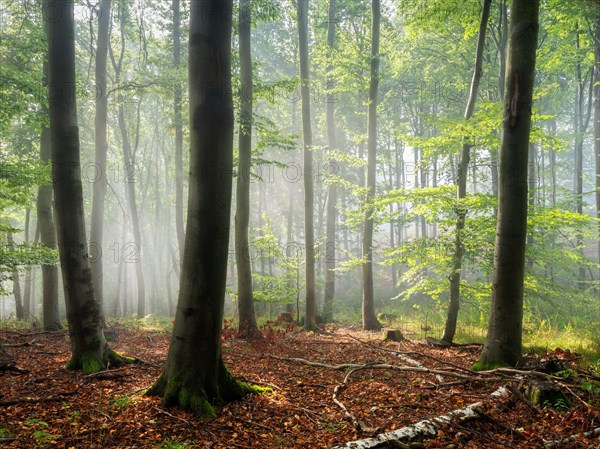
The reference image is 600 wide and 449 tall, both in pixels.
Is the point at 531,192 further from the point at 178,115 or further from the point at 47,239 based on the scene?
the point at 47,239

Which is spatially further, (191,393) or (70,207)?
(70,207)

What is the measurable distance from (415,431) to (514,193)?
405 cm

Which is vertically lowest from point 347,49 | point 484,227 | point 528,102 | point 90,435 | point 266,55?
point 90,435

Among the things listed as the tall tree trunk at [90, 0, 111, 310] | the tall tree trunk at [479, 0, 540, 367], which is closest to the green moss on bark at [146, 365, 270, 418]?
the tall tree trunk at [479, 0, 540, 367]

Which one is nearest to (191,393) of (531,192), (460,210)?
(460,210)

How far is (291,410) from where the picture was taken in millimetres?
4406

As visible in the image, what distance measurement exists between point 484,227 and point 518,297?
89.0 inches

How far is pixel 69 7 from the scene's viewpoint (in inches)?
246

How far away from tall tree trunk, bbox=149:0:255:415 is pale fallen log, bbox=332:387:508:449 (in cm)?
182

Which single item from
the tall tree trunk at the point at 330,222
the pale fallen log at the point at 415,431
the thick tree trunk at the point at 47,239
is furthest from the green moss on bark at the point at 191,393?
the tall tree trunk at the point at 330,222

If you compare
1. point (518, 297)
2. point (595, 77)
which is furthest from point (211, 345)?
point (595, 77)

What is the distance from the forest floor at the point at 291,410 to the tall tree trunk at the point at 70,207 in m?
0.47

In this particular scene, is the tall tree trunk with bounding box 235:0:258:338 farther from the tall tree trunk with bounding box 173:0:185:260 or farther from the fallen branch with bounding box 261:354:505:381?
the tall tree trunk with bounding box 173:0:185:260

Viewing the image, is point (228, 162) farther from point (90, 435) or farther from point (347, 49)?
point (347, 49)
